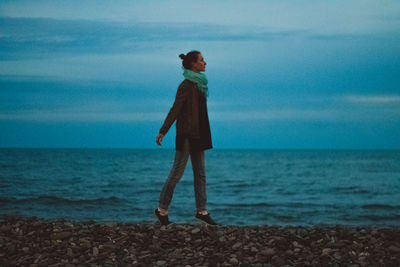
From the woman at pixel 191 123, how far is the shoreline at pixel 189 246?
0.90 metres

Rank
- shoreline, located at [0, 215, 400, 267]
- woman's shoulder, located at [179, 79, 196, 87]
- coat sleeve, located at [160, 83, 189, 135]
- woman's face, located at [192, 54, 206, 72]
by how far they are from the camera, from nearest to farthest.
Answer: shoreline, located at [0, 215, 400, 267] → coat sleeve, located at [160, 83, 189, 135] → woman's shoulder, located at [179, 79, 196, 87] → woman's face, located at [192, 54, 206, 72]

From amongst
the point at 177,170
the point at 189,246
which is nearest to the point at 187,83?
the point at 177,170

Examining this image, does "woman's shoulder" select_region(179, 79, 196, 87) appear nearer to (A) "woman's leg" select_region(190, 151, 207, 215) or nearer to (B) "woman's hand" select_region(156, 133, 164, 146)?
(B) "woman's hand" select_region(156, 133, 164, 146)

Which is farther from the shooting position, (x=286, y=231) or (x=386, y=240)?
(x=286, y=231)

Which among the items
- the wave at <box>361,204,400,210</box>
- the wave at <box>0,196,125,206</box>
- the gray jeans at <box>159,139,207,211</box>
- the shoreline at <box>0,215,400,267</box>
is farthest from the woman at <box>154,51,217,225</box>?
the wave at <box>361,204,400,210</box>

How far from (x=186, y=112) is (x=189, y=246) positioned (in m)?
2.26

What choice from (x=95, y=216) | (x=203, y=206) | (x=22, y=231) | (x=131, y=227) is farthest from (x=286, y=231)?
(x=95, y=216)

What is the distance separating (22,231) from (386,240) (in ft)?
20.7

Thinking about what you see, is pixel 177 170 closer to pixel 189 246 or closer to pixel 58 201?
pixel 189 246

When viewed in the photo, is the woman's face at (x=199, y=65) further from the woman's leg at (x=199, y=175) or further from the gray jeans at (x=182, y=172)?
the woman's leg at (x=199, y=175)

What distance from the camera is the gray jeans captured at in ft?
24.5

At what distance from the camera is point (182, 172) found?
7500 millimetres

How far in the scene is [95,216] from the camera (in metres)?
13.8

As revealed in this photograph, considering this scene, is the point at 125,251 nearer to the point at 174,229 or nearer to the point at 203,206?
the point at 174,229
